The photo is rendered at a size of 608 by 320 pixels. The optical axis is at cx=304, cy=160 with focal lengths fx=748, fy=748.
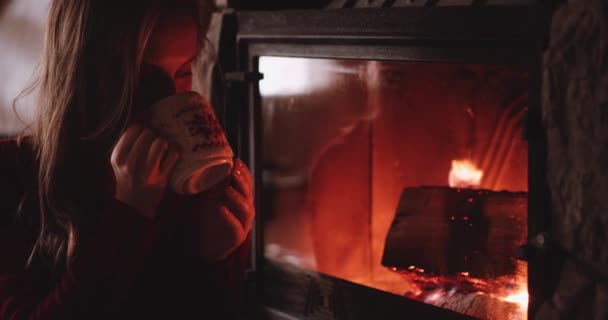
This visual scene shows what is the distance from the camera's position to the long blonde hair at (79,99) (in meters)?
1.04

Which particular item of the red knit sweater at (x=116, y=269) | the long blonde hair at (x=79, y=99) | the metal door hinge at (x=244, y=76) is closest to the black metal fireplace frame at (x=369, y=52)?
the metal door hinge at (x=244, y=76)

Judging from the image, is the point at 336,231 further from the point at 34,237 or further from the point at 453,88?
the point at 34,237

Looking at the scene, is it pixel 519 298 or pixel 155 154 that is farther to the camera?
pixel 519 298

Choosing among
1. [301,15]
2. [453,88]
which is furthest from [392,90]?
[301,15]

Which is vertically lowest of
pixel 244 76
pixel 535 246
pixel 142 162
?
pixel 535 246

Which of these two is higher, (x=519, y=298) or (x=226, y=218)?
(x=226, y=218)

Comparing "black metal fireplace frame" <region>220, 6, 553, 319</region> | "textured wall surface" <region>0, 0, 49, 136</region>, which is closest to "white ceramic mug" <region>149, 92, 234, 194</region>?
"black metal fireplace frame" <region>220, 6, 553, 319</region>

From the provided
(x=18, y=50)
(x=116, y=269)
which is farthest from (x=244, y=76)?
(x=18, y=50)

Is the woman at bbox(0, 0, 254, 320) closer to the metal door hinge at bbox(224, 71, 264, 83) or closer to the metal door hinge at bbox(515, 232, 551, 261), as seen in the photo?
the metal door hinge at bbox(224, 71, 264, 83)

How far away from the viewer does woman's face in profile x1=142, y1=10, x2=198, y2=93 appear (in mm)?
1059

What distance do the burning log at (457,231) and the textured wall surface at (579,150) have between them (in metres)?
0.26

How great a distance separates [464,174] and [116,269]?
2.28 feet

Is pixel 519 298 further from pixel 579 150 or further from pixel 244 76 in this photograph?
pixel 244 76

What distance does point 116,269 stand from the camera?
100cm
